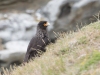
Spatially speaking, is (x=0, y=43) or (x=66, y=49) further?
(x=0, y=43)

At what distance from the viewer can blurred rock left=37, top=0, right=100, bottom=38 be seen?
18.5m

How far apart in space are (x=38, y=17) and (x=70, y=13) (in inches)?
69.8

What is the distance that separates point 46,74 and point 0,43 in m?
12.2

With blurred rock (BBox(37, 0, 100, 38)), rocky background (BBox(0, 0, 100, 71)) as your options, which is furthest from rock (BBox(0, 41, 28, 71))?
blurred rock (BBox(37, 0, 100, 38))

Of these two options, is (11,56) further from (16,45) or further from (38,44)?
(38,44)

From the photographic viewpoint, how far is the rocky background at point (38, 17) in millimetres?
18172

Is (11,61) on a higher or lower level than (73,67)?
lower

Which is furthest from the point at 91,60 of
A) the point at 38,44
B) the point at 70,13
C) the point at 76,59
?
the point at 70,13

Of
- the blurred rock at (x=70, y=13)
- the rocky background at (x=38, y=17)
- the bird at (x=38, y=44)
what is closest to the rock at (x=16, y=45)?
the rocky background at (x=38, y=17)

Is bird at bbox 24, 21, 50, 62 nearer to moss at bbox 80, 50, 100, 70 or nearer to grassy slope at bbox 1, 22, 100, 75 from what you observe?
grassy slope at bbox 1, 22, 100, 75

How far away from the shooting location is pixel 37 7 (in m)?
20.1

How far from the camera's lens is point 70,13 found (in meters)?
18.9

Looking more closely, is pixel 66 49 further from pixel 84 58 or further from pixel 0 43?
pixel 0 43

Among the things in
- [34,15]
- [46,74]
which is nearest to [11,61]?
[34,15]
